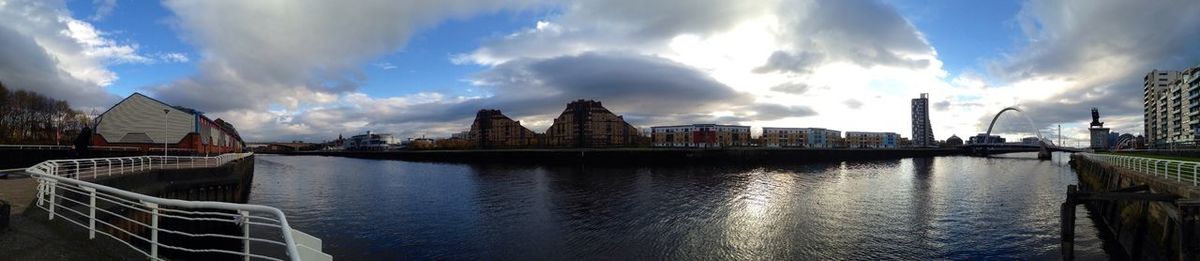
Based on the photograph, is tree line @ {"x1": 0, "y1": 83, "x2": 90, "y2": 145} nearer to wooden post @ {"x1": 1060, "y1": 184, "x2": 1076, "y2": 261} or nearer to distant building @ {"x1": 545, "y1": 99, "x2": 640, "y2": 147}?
wooden post @ {"x1": 1060, "y1": 184, "x2": 1076, "y2": 261}

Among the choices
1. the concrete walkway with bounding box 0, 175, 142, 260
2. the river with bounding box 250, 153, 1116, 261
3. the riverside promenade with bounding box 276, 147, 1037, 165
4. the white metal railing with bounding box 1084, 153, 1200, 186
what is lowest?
the river with bounding box 250, 153, 1116, 261

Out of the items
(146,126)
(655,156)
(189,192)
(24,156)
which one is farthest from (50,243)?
(655,156)

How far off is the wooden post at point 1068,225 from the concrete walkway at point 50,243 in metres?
25.2

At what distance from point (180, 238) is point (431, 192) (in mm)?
22973

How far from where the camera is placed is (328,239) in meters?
23.3

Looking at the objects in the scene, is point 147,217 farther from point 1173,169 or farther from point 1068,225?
point 1173,169

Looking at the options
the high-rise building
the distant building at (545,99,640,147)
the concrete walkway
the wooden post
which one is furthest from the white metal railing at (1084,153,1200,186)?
the distant building at (545,99,640,147)

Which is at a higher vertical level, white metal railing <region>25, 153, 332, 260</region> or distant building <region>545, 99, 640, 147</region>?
distant building <region>545, 99, 640, 147</region>

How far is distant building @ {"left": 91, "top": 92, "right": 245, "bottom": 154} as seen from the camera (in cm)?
5534

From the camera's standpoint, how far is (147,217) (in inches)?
787

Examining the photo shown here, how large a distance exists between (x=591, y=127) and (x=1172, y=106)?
14802 centimetres

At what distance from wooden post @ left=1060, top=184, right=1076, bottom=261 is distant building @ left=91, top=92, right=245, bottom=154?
67453 millimetres

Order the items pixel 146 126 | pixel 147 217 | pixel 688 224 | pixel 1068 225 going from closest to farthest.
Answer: pixel 1068 225, pixel 147 217, pixel 688 224, pixel 146 126

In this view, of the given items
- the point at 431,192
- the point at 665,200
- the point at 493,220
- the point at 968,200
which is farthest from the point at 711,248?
the point at 431,192
